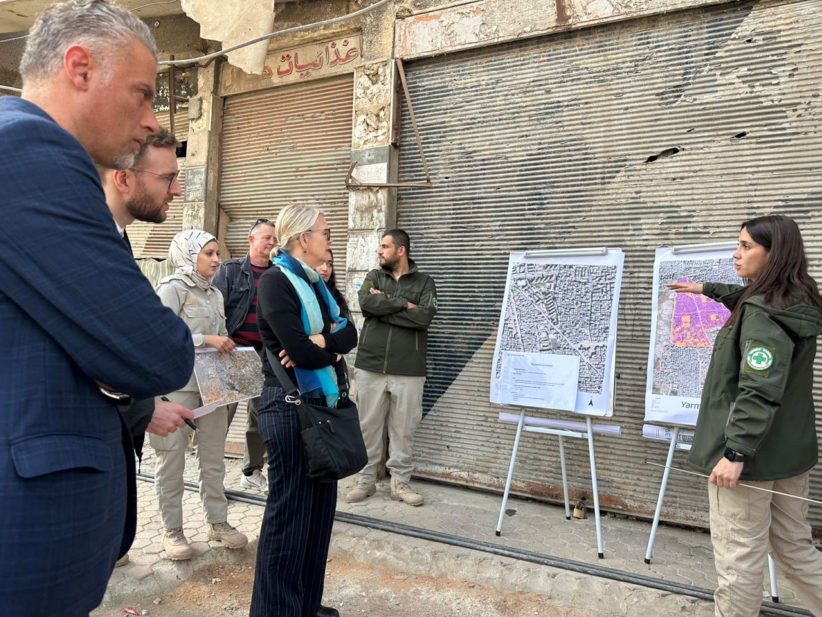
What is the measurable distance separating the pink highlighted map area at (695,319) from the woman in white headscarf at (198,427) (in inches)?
115

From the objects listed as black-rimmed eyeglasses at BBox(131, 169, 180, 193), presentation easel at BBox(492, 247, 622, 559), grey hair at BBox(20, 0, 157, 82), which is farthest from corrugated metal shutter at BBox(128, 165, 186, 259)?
grey hair at BBox(20, 0, 157, 82)

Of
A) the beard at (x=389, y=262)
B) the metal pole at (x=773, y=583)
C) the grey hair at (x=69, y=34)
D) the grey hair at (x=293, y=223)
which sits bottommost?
the metal pole at (x=773, y=583)

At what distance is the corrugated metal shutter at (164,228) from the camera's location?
22.9 ft

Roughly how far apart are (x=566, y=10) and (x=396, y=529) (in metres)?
4.20

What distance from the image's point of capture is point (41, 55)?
1.18 m

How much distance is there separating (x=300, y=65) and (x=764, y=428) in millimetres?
5347

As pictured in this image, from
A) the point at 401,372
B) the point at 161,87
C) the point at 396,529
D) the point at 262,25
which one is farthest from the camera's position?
the point at 161,87

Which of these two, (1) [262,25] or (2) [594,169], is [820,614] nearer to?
(2) [594,169]

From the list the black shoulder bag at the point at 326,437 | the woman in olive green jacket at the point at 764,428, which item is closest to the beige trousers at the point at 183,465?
the black shoulder bag at the point at 326,437

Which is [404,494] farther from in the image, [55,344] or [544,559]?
[55,344]

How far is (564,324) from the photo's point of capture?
13.5 feet

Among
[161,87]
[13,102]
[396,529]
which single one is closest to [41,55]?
[13,102]

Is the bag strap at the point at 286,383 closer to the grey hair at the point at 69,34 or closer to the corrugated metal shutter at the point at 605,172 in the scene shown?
the grey hair at the point at 69,34

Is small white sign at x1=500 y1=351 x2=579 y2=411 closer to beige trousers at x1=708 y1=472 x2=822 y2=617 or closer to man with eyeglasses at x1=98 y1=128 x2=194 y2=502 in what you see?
beige trousers at x1=708 y1=472 x2=822 y2=617
